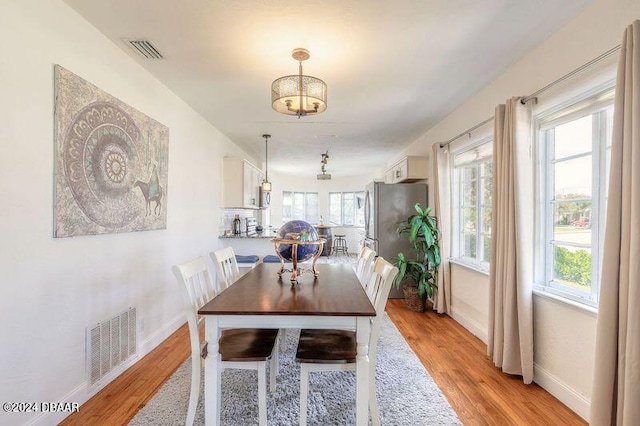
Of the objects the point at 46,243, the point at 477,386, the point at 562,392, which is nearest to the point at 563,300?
the point at 562,392

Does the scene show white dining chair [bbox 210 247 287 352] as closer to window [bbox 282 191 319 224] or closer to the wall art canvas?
the wall art canvas

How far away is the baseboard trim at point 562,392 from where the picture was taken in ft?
6.47

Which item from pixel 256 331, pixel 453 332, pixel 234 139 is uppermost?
pixel 234 139

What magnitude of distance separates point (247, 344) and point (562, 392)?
2150 millimetres

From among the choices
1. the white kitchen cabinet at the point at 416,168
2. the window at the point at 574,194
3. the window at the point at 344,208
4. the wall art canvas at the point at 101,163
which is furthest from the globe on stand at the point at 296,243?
the window at the point at 344,208

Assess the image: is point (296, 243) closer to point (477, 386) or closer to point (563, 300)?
point (477, 386)

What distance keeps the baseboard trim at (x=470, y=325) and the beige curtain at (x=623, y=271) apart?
1530 mm

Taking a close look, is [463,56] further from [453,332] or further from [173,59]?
[453,332]

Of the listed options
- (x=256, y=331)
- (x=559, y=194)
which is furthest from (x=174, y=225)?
(x=559, y=194)

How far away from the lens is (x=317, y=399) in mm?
2111

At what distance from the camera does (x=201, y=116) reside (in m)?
4.01

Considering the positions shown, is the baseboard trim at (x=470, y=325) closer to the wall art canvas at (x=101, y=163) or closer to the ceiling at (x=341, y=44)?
the ceiling at (x=341, y=44)

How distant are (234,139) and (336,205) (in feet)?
18.3

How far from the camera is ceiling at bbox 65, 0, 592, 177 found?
6.28 ft
